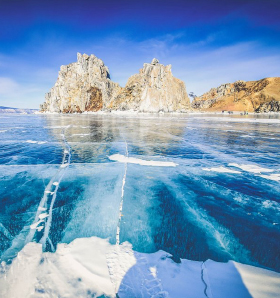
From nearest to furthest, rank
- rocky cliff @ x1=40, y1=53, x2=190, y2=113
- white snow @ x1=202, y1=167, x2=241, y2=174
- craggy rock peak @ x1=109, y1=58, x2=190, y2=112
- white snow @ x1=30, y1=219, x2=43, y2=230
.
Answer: white snow @ x1=30, y1=219, x2=43, y2=230
white snow @ x1=202, y1=167, x2=241, y2=174
craggy rock peak @ x1=109, y1=58, x2=190, y2=112
rocky cliff @ x1=40, y1=53, x2=190, y2=113

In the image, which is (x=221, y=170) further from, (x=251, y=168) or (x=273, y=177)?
(x=273, y=177)

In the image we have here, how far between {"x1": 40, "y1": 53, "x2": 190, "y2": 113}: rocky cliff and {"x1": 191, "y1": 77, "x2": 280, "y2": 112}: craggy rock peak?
2214 inches

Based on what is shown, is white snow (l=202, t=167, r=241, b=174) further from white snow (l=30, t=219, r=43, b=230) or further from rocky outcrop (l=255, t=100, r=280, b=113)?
rocky outcrop (l=255, t=100, r=280, b=113)

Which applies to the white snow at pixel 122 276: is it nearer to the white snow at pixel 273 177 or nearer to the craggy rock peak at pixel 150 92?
the white snow at pixel 273 177

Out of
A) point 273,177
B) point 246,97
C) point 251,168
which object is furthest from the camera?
point 246,97

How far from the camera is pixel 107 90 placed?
353ft

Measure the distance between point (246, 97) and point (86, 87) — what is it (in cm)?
13898

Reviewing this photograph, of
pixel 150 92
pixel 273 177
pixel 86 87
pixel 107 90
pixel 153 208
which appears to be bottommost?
pixel 153 208

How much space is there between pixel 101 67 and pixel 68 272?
126 meters

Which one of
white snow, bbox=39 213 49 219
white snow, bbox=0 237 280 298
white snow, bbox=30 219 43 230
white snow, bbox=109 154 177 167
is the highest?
white snow, bbox=109 154 177 167

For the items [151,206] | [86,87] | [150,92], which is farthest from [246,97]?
[151,206]

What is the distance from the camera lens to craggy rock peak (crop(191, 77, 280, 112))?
404 feet

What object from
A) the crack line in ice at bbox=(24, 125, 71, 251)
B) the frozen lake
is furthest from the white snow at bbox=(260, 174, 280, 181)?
the crack line in ice at bbox=(24, 125, 71, 251)

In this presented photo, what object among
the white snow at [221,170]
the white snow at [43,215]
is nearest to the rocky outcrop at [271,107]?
the white snow at [221,170]
